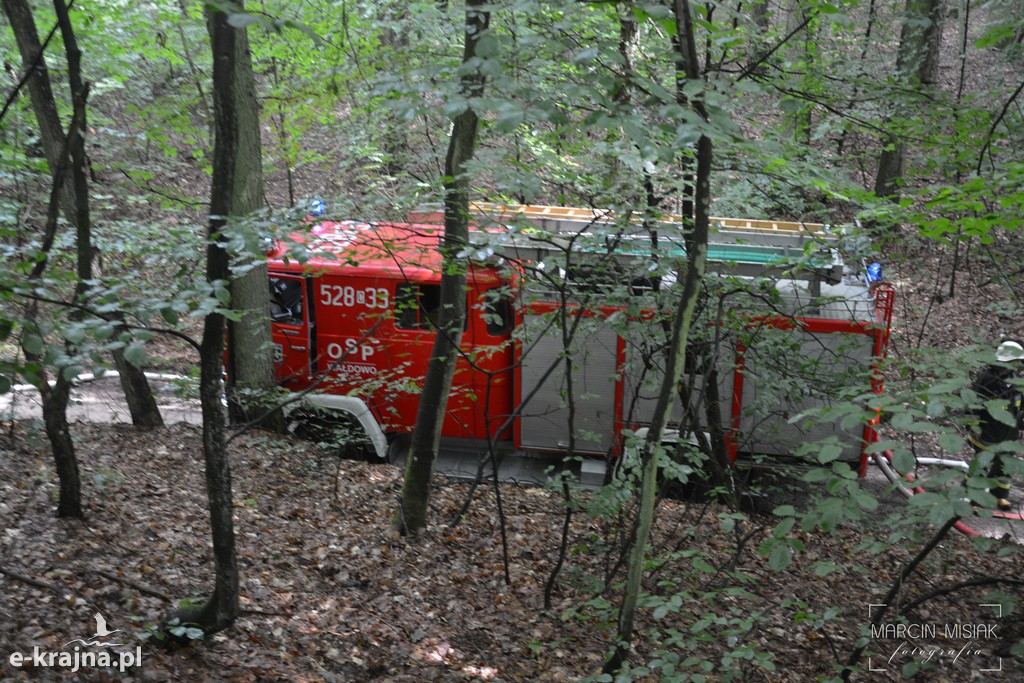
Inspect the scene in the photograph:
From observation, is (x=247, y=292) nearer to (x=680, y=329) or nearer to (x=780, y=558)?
(x=680, y=329)

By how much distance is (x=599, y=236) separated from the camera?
220 inches

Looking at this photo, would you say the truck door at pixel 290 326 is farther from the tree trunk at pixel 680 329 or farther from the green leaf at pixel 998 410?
the green leaf at pixel 998 410

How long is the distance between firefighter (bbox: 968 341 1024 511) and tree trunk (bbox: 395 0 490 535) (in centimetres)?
329

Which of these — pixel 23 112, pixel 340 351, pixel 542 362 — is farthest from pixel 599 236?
pixel 23 112

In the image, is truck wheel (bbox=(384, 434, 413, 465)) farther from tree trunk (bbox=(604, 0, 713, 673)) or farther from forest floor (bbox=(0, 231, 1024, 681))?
tree trunk (bbox=(604, 0, 713, 673))

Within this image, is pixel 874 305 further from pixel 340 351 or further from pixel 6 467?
pixel 6 467

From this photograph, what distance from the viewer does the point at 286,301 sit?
29.4 ft

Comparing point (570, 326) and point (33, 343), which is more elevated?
point (33, 343)

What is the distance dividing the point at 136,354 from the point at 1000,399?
3.50m

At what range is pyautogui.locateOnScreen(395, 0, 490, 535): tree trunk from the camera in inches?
214

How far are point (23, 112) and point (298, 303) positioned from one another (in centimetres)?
343

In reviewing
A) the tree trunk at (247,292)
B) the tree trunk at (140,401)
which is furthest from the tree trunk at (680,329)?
the tree trunk at (140,401)

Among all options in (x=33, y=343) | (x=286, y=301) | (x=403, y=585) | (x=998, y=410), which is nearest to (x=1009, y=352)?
(x=998, y=410)

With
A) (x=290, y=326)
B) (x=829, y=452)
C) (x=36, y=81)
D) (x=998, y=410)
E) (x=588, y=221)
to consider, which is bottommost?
(x=290, y=326)
